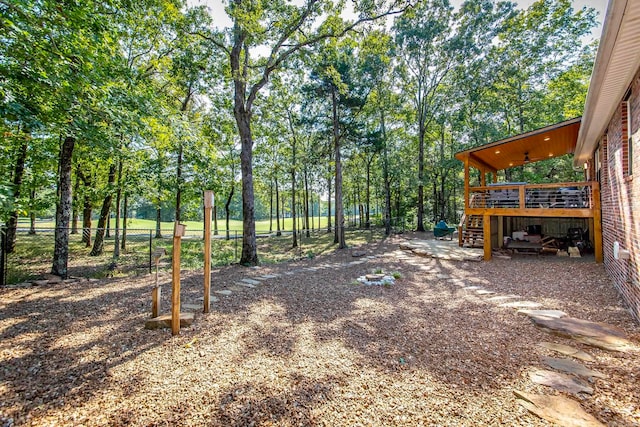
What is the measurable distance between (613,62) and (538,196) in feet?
22.1

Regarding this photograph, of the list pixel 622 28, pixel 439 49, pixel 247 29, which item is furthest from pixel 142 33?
pixel 439 49

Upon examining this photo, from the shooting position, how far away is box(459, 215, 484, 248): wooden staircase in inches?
429

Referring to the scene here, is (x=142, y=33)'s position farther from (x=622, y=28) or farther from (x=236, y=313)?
(x=622, y=28)

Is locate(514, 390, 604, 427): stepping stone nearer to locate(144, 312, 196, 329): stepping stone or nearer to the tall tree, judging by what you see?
locate(144, 312, 196, 329): stepping stone

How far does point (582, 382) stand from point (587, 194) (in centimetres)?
813

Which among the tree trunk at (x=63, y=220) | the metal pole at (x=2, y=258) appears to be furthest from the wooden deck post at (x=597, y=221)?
the metal pole at (x=2, y=258)

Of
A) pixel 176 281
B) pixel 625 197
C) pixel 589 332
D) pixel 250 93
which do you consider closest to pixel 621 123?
pixel 625 197

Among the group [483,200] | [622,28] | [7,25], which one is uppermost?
[7,25]

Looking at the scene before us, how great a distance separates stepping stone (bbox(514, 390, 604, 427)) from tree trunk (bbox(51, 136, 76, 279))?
348 inches

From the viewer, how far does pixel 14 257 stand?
908cm

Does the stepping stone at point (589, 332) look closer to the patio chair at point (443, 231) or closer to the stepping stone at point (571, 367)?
the stepping stone at point (571, 367)

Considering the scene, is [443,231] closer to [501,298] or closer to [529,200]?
[529,200]

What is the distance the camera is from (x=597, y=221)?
721 centimetres

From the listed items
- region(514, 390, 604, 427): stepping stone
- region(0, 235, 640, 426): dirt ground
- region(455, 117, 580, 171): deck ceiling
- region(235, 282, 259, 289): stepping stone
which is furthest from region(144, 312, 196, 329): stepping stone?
region(455, 117, 580, 171): deck ceiling
